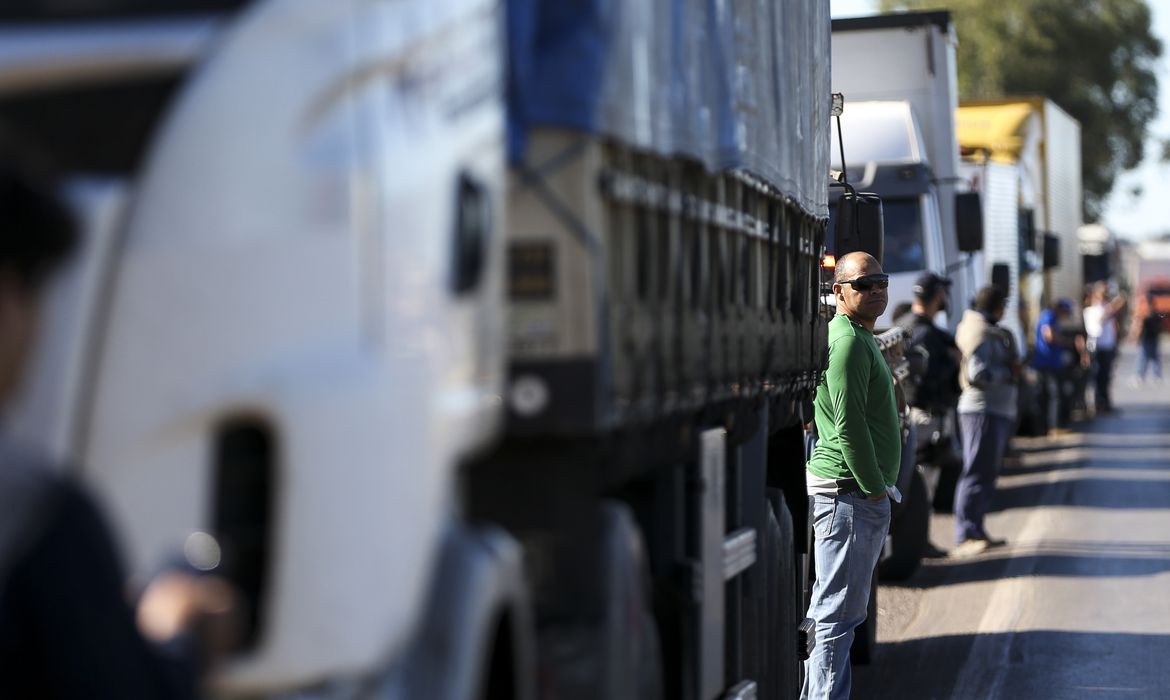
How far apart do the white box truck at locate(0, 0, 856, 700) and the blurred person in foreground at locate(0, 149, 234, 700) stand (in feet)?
1.78

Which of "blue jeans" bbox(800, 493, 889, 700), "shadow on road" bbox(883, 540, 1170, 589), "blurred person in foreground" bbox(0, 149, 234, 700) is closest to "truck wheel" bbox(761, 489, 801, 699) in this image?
"blue jeans" bbox(800, 493, 889, 700)

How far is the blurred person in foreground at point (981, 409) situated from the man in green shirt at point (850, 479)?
697cm

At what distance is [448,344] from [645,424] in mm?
1483

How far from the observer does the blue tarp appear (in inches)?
163

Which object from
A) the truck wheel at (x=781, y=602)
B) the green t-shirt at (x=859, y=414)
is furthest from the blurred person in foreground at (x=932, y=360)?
the truck wheel at (x=781, y=602)

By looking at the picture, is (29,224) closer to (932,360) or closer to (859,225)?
(859,225)

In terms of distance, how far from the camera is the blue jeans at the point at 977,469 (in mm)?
15352

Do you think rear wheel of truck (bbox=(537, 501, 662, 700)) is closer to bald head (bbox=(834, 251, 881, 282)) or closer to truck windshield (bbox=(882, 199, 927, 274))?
bald head (bbox=(834, 251, 881, 282))

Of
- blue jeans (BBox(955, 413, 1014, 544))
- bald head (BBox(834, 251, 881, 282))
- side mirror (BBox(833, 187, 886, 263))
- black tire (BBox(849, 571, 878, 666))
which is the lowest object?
black tire (BBox(849, 571, 878, 666))

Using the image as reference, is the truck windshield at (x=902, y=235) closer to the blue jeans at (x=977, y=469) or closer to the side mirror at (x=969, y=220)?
the side mirror at (x=969, y=220)

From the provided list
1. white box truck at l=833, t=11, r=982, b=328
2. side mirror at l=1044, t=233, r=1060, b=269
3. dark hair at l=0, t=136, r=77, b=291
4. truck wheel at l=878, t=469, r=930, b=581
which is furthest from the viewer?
side mirror at l=1044, t=233, r=1060, b=269

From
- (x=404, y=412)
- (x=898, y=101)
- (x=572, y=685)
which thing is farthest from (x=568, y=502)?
(x=898, y=101)

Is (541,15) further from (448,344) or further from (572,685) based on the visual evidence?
(572,685)

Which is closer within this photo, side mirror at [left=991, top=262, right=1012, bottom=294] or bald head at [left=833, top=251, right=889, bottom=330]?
bald head at [left=833, top=251, right=889, bottom=330]
